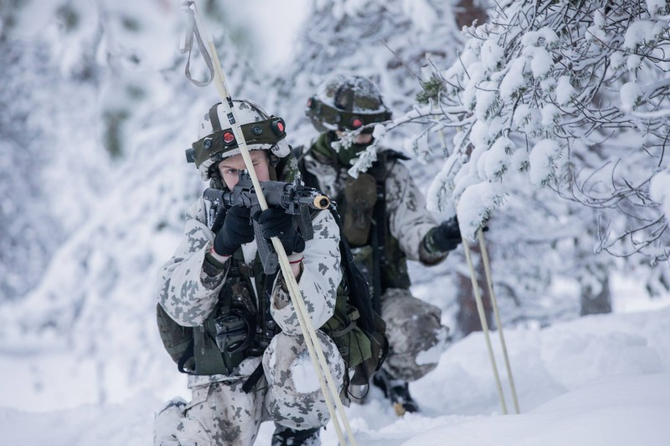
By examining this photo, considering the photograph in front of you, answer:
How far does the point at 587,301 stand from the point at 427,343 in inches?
244

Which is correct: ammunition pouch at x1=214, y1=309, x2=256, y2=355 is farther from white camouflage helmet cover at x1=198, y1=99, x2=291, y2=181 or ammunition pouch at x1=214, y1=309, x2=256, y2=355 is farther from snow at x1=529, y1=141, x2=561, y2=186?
snow at x1=529, y1=141, x2=561, y2=186

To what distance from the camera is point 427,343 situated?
468cm

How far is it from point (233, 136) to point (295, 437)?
4.64ft

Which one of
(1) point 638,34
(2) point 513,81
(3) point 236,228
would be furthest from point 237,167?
(1) point 638,34

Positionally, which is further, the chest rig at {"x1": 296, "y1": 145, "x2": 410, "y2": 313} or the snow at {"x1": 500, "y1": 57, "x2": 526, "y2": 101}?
the chest rig at {"x1": 296, "y1": 145, "x2": 410, "y2": 313}

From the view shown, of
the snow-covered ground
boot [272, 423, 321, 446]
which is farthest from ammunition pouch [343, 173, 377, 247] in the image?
boot [272, 423, 321, 446]

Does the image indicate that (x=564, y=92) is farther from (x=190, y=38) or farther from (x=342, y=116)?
(x=342, y=116)

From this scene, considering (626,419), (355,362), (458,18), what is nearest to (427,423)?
(355,362)

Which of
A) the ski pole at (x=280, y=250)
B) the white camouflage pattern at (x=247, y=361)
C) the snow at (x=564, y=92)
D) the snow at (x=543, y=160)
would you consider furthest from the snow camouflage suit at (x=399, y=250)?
the snow at (x=564, y=92)

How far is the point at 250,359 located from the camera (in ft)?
11.4

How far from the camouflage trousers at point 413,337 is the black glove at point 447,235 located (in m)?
0.46

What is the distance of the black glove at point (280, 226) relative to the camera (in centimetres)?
286

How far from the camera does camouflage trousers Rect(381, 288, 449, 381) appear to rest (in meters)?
4.67

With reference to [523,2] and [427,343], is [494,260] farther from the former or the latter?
[523,2]
